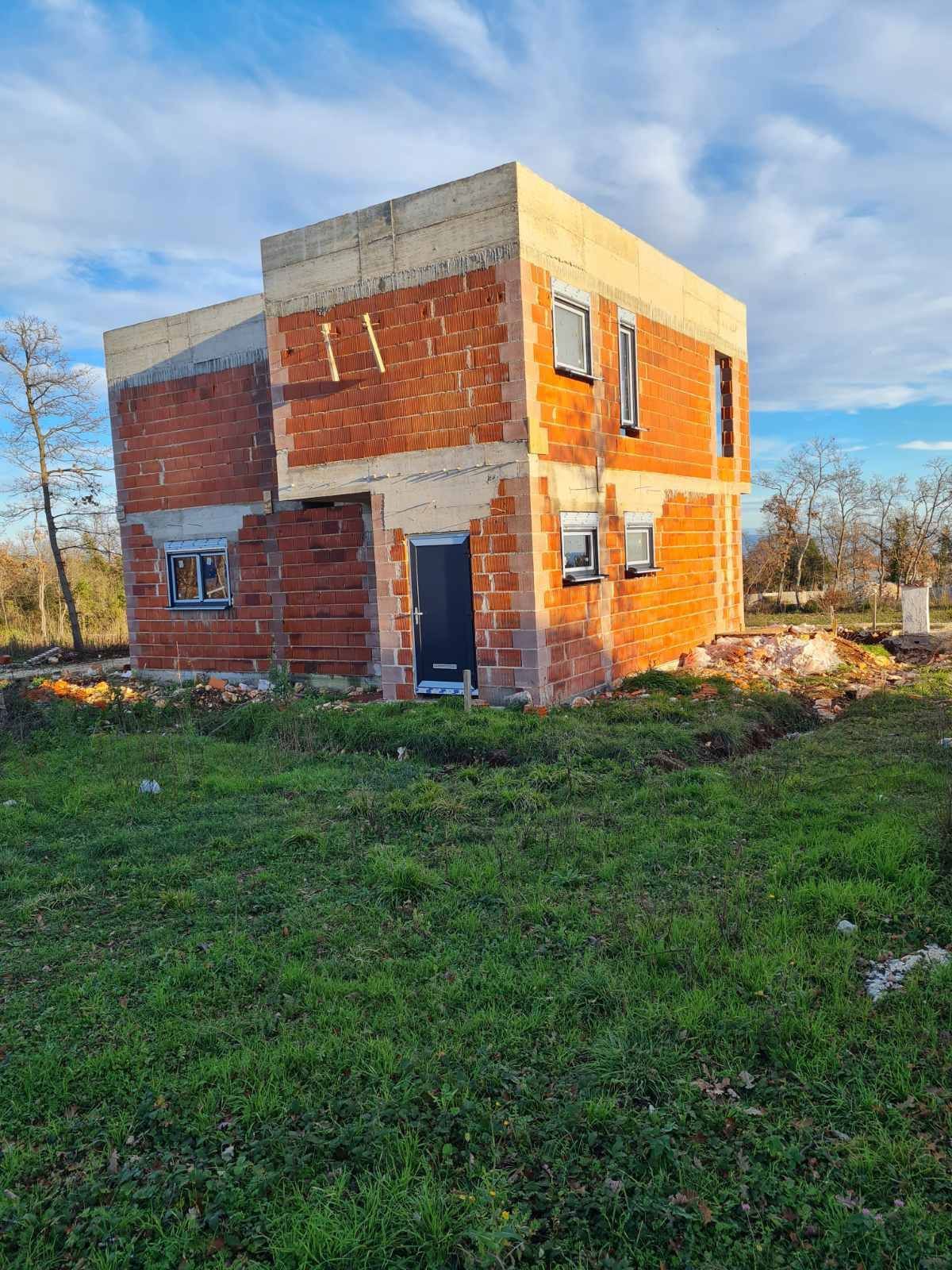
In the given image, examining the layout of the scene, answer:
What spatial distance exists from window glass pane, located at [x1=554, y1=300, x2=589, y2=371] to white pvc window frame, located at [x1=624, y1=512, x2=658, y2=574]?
7.94ft

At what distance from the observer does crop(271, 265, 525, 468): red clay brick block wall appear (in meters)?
10.5

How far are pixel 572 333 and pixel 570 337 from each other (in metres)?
0.07

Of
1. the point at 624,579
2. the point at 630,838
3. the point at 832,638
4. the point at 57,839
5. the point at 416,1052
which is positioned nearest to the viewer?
the point at 416,1052

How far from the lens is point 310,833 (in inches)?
263

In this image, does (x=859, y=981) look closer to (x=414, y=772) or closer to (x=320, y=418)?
(x=414, y=772)

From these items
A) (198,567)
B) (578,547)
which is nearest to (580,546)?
(578,547)

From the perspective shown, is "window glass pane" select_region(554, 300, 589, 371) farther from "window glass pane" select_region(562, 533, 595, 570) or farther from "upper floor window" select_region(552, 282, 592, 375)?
"window glass pane" select_region(562, 533, 595, 570)

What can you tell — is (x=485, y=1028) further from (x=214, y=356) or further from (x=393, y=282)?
(x=214, y=356)

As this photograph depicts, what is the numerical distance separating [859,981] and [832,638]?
11708mm

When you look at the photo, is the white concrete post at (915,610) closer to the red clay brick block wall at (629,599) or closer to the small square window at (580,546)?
the red clay brick block wall at (629,599)

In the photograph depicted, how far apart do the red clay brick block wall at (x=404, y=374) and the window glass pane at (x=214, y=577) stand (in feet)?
11.4

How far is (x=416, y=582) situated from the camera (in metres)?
11.5

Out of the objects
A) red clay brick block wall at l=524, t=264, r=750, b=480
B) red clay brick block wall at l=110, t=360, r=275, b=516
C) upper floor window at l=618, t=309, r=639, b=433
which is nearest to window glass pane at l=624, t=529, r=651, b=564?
red clay brick block wall at l=524, t=264, r=750, b=480

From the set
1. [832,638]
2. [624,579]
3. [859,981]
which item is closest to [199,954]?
[859,981]
